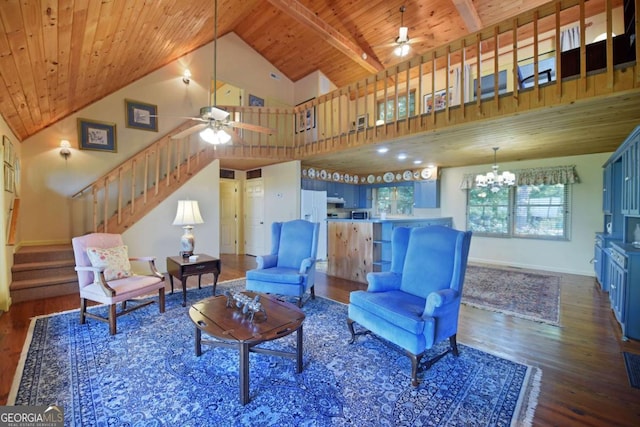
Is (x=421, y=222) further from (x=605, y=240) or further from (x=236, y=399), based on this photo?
(x=236, y=399)

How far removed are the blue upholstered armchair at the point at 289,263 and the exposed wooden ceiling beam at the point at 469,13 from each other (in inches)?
175

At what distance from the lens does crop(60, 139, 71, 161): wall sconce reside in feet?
15.8

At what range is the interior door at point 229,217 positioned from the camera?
769 centimetres

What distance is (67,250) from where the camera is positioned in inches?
164

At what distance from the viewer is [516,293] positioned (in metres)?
4.16

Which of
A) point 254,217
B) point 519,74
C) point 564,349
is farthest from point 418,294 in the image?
point 254,217

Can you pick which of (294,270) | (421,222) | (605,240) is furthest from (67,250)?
(605,240)

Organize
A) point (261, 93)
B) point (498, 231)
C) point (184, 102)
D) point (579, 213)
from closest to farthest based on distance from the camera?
point (579, 213), point (184, 102), point (498, 231), point (261, 93)

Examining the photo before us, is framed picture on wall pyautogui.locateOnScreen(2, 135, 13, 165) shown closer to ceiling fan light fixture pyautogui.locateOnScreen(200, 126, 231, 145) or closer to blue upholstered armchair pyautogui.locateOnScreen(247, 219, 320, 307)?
ceiling fan light fixture pyautogui.locateOnScreen(200, 126, 231, 145)

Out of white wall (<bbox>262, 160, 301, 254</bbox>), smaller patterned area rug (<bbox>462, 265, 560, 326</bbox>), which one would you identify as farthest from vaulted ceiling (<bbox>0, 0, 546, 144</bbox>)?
smaller patterned area rug (<bbox>462, 265, 560, 326</bbox>)

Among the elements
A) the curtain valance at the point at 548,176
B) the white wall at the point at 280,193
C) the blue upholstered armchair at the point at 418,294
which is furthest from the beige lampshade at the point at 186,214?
the curtain valance at the point at 548,176

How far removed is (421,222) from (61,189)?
6690 mm

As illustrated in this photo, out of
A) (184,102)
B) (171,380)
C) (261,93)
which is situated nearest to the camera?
(171,380)

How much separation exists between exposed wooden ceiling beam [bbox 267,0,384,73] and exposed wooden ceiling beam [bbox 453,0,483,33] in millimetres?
1961
